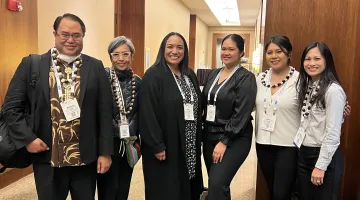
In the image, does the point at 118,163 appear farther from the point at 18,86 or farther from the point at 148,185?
the point at 18,86

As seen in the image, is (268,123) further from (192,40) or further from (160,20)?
(192,40)

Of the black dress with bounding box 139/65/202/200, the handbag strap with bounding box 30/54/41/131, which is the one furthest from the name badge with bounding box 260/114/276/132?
the handbag strap with bounding box 30/54/41/131

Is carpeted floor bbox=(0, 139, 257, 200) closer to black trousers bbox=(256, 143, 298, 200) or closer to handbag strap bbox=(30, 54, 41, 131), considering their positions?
black trousers bbox=(256, 143, 298, 200)

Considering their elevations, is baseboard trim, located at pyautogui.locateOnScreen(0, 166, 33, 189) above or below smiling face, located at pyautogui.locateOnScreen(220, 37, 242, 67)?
below

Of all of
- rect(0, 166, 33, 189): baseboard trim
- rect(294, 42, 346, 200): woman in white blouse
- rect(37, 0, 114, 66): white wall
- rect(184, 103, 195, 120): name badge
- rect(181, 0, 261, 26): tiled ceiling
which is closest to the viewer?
rect(294, 42, 346, 200): woman in white blouse

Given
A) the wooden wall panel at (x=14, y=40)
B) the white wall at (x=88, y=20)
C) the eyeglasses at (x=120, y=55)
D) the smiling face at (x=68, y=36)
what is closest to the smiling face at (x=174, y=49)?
the eyeglasses at (x=120, y=55)

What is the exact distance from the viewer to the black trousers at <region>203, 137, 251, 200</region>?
2.09 m

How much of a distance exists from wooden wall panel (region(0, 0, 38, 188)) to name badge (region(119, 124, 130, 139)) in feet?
5.80

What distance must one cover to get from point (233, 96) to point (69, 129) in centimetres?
108

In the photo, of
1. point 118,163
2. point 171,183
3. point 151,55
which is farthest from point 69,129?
point 151,55

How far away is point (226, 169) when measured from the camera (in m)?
2.11

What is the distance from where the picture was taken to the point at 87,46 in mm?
4957

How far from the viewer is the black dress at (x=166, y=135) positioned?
211cm

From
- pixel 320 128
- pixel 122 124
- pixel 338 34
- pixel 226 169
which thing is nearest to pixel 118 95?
pixel 122 124
